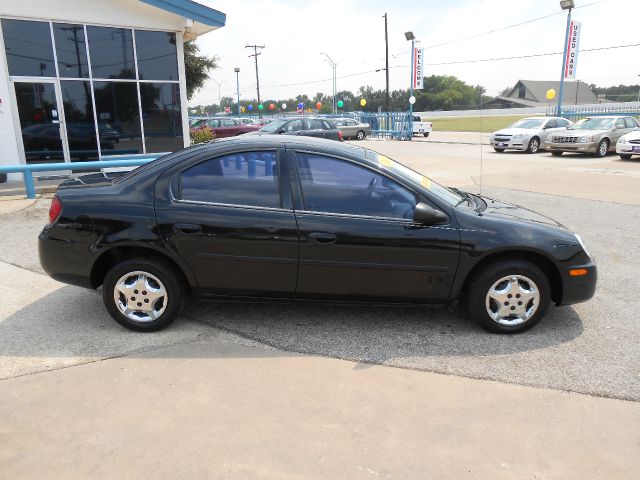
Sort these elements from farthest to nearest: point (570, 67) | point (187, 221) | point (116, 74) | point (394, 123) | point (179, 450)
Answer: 1. point (394, 123)
2. point (570, 67)
3. point (116, 74)
4. point (187, 221)
5. point (179, 450)

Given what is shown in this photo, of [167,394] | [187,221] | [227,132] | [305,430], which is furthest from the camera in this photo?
[227,132]

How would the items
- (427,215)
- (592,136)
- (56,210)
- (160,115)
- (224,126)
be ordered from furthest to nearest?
1. (224,126)
2. (592,136)
3. (160,115)
4. (56,210)
5. (427,215)

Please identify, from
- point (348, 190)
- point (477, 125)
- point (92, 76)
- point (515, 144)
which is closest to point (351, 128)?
point (515, 144)

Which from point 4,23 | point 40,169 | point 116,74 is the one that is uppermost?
point 4,23

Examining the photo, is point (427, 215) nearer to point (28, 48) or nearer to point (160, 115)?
point (28, 48)

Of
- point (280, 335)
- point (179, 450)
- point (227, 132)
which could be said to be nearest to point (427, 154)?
point (227, 132)

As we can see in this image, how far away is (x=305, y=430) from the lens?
2.89 meters

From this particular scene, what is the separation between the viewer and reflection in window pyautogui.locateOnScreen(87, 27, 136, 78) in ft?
40.2

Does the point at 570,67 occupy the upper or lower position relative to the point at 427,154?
upper

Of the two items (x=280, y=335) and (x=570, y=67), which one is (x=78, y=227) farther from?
(x=570, y=67)

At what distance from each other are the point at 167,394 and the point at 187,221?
4.29 ft

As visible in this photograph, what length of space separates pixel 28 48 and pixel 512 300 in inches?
467

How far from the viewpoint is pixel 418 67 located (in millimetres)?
34094

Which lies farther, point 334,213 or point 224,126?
point 224,126
